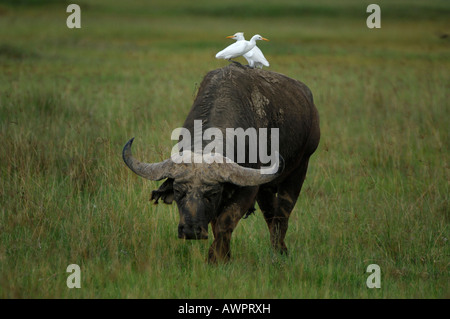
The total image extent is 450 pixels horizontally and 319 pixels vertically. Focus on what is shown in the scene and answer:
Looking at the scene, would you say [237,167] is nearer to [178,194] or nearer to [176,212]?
[178,194]

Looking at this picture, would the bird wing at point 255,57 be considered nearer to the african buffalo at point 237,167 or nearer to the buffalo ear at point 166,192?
the african buffalo at point 237,167

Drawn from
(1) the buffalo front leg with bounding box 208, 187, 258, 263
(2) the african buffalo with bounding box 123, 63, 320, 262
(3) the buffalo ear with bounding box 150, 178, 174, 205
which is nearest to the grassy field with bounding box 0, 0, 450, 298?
(1) the buffalo front leg with bounding box 208, 187, 258, 263

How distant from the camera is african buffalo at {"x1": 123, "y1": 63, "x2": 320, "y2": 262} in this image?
17.5 ft

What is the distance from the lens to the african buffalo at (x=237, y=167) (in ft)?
17.5

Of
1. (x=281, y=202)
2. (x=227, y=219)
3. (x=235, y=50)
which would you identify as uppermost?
(x=235, y=50)

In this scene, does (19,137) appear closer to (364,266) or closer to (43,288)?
(43,288)

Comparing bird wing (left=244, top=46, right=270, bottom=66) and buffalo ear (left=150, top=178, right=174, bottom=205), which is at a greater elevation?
bird wing (left=244, top=46, right=270, bottom=66)

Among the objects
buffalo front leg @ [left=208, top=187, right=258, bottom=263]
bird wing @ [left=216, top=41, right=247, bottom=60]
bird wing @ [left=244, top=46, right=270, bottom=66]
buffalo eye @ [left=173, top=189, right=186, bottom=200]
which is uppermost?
bird wing @ [left=244, top=46, right=270, bottom=66]

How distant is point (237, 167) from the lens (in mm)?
5441

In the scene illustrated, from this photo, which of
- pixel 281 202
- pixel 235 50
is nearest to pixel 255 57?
pixel 235 50

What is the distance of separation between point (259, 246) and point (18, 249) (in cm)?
270

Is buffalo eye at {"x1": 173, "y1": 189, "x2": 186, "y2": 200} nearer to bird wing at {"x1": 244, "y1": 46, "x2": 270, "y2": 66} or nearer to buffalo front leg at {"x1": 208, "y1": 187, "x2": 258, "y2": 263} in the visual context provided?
buffalo front leg at {"x1": 208, "y1": 187, "x2": 258, "y2": 263}

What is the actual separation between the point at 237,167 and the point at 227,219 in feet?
2.16

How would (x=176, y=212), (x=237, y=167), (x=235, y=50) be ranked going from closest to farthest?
(x=237, y=167) < (x=176, y=212) < (x=235, y=50)
